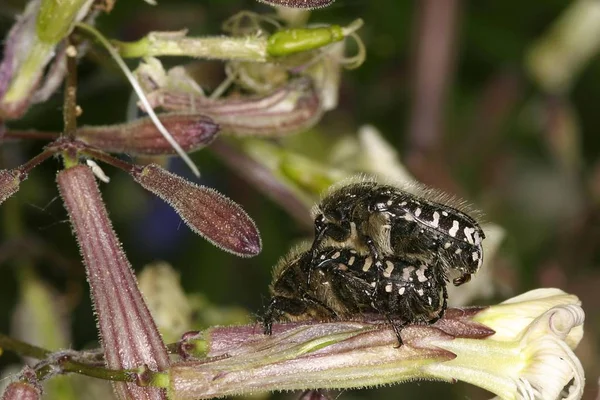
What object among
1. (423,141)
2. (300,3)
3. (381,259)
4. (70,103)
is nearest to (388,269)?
(381,259)

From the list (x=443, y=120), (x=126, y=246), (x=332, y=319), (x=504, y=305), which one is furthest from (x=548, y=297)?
(x=126, y=246)

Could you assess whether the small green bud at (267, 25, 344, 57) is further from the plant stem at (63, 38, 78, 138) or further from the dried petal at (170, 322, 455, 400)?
the dried petal at (170, 322, 455, 400)

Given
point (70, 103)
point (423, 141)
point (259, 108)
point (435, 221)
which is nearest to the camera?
point (435, 221)

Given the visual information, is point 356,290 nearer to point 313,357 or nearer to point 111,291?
point 313,357

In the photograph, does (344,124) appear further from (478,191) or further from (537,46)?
(537,46)

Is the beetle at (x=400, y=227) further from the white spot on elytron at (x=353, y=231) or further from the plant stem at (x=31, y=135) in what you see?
the plant stem at (x=31, y=135)

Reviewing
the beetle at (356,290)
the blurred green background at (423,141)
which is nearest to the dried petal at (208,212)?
the beetle at (356,290)
